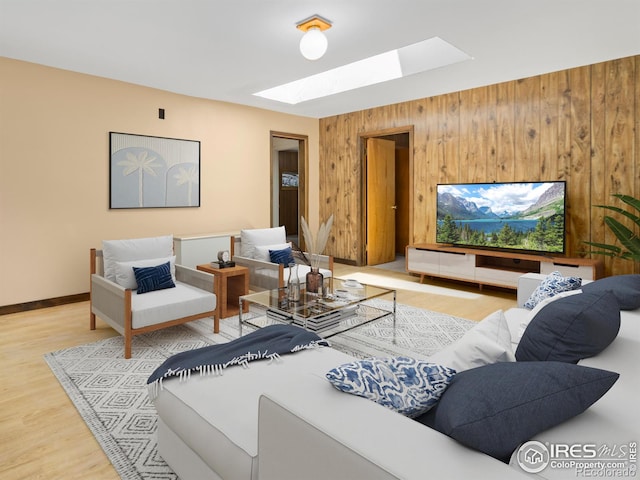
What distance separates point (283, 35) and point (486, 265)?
363cm

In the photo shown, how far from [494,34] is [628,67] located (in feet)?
5.91

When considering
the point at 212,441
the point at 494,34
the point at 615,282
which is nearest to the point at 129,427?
the point at 212,441

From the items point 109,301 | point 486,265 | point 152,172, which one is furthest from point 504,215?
point 152,172

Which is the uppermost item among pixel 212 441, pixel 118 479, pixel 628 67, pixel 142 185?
pixel 628 67

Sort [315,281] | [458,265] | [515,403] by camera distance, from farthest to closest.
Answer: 1. [458,265]
2. [315,281]
3. [515,403]

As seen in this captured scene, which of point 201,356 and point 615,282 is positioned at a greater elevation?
point 615,282

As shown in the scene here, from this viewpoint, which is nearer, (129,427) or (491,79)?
(129,427)

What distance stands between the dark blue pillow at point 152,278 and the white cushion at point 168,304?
0.05m

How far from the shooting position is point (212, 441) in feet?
4.52

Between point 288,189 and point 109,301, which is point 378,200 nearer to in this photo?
point 288,189

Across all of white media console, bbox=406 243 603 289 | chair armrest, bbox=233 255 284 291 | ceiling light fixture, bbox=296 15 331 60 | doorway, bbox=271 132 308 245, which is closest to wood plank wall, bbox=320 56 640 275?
white media console, bbox=406 243 603 289

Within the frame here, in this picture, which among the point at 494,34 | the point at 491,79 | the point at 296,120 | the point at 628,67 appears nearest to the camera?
the point at 494,34

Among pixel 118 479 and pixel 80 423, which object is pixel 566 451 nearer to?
pixel 118 479

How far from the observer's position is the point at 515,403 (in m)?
0.97
